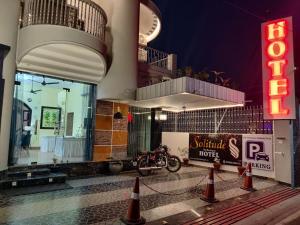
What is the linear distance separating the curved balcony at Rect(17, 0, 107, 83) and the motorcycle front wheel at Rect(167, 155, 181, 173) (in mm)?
5211

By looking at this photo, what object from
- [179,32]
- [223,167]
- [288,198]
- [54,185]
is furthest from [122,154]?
[179,32]

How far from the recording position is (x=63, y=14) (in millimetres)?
7520

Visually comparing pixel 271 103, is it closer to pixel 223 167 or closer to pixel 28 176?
pixel 223 167

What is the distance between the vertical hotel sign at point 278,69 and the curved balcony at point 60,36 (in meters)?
6.47

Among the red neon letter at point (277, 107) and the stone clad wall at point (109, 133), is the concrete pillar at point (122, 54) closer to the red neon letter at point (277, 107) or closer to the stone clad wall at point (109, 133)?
the stone clad wall at point (109, 133)

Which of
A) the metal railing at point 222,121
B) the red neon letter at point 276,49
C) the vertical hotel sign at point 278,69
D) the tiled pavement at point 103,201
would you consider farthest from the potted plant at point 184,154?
the red neon letter at point 276,49

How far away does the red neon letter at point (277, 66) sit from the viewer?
27.9 feet

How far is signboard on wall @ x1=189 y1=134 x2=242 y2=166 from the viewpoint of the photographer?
411 inches

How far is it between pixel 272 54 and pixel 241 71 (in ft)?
89.8

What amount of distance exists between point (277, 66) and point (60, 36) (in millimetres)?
7906

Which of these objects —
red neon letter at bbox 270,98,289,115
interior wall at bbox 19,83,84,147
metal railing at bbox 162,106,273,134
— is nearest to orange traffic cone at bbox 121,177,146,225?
red neon letter at bbox 270,98,289,115

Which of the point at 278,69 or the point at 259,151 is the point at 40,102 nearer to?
the point at 259,151

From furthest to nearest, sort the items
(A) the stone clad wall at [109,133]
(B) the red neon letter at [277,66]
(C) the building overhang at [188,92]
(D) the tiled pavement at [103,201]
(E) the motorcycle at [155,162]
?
1. (A) the stone clad wall at [109,133]
2. (E) the motorcycle at [155,162]
3. (B) the red neon letter at [277,66]
4. (C) the building overhang at [188,92]
5. (D) the tiled pavement at [103,201]

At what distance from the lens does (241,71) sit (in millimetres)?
34312
